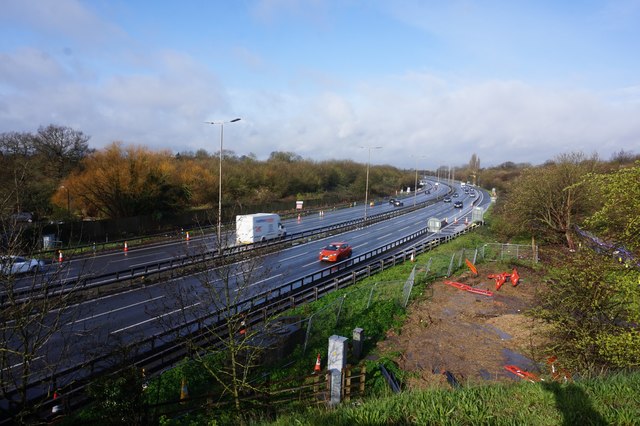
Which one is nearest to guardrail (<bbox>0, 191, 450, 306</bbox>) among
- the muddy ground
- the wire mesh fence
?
the wire mesh fence

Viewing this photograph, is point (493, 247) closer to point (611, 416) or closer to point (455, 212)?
point (611, 416)

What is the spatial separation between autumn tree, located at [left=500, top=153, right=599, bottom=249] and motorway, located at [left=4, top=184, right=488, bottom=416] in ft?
43.0

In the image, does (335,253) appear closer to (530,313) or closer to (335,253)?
(335,253)

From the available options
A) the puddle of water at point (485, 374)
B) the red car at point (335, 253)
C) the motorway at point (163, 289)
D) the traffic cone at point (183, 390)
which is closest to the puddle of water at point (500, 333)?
the puddle of water at point (485, 374)

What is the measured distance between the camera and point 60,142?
176 ft

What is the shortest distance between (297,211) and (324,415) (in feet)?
190

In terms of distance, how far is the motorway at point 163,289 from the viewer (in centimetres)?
1145

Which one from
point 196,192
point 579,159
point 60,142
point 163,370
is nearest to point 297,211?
point 196,192

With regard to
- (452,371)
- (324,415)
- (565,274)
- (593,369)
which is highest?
(565,274)

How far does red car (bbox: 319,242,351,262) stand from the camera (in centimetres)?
2995

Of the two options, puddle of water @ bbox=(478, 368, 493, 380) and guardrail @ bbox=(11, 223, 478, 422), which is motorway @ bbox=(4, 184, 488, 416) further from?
puddle of water @ bbox=(478, 368, 493, 380)

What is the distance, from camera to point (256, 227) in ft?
115

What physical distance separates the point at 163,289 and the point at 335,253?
42.4 feet

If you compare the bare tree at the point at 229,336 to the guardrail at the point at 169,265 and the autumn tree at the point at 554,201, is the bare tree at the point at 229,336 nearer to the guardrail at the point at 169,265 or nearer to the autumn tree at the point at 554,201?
the guardrail at the point at 169,265
